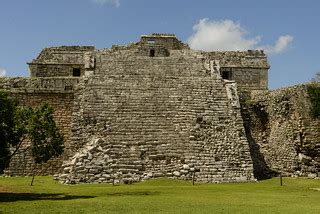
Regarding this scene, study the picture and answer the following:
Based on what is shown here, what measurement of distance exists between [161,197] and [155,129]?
7266 mm

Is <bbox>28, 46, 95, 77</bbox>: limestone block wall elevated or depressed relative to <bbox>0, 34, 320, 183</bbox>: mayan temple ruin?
elevated

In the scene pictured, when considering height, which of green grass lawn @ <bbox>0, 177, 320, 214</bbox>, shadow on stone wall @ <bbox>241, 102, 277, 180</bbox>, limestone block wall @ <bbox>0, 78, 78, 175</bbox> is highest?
limestone block wall @ <bbox>0, 78, 78, 175</bbox>

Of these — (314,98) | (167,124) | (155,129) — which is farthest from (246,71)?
(155,129)

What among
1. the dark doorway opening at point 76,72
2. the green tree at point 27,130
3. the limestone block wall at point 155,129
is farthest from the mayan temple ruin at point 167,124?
the dark doorway opening at point 76,72

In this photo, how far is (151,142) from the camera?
2219 cm

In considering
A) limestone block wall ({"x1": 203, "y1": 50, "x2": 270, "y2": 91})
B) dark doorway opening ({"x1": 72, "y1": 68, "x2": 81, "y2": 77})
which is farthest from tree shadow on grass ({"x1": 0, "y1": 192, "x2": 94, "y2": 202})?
limestone block wall ({"x1": 203, "y1": 50, "x2": 270, "y2": 91})

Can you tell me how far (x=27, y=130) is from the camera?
1800 centimetres

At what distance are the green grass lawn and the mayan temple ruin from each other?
1.26 m

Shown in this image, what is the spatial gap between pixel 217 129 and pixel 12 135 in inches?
368

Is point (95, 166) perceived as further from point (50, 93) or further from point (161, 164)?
point (50, 93)

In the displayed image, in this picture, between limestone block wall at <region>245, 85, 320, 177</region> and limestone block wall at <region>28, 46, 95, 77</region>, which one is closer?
limestone block wall at <region>245, 85, 320, 177</region>

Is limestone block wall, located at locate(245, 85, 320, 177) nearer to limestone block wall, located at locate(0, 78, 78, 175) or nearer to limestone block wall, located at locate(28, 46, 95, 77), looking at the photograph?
limestone block wall, located at locate(0, 78, 78, 175)

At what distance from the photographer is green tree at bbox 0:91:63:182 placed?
17188mm

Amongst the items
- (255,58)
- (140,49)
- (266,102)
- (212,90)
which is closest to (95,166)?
(212,90)
